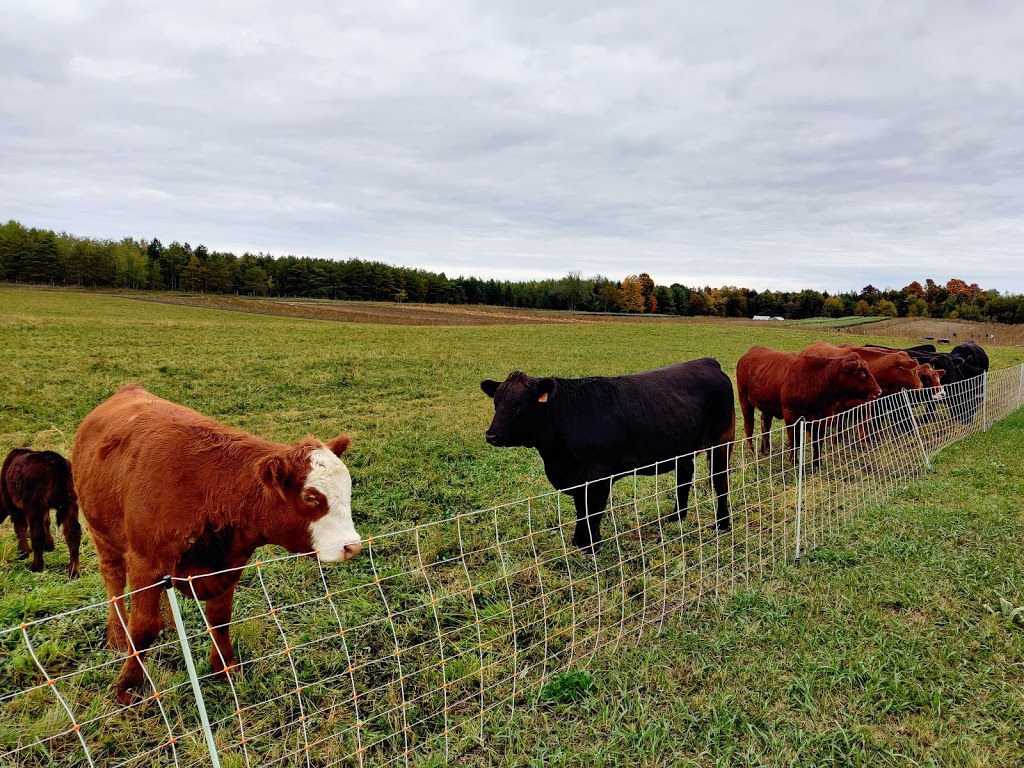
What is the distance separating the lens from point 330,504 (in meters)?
3.25

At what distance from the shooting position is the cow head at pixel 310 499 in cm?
321

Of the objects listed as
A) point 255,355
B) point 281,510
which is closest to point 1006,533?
point 281,510

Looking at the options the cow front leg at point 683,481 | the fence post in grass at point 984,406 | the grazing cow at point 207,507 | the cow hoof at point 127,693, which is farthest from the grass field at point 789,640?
the cow front leg at point 683,481

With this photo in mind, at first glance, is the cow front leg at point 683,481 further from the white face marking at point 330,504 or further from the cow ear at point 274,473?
the cow ear at point 274,473

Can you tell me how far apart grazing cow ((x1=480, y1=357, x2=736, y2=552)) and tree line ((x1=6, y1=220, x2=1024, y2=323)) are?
311 feet

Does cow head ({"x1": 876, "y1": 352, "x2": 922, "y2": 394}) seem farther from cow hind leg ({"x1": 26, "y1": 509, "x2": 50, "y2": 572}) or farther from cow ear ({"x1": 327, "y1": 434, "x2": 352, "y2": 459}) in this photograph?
cow hind leg ({"x1": 26, "y1": 509, "x2": 50, "y2": 572})

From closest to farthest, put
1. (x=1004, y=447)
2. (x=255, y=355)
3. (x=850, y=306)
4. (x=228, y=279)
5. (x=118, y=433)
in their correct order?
(x=118, y=433), (x=1004, y=447), (x=255, y=355), (x=228, y=279), (x=850, y=306)

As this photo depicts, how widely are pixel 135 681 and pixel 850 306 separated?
421 feet

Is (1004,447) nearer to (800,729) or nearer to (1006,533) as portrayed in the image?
(1006,533)

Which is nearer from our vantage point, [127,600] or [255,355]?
[127,600]

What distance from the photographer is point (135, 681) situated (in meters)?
3.47

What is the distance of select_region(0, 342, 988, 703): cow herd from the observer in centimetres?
328

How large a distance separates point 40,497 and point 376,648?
11.9 feet

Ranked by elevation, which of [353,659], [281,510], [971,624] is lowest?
[353,659]
